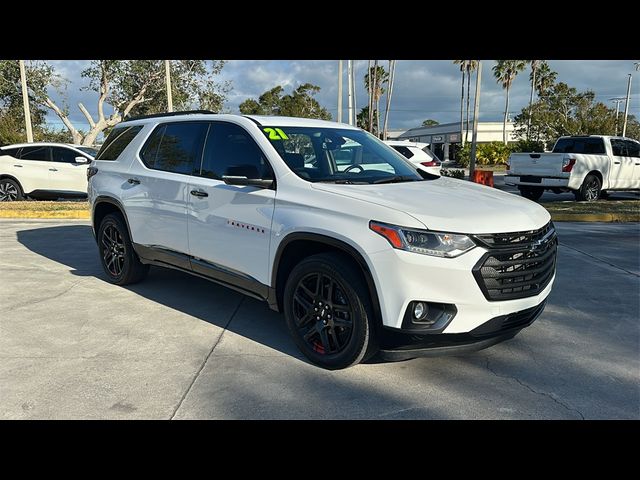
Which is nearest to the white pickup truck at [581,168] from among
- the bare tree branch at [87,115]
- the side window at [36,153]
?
the side window at [36,153]

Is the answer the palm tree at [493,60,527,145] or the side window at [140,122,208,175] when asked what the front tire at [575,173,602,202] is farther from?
the palm tree at [493,60,527,145]

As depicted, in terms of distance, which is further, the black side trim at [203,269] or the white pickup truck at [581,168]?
the white pickup truck at [581,168]

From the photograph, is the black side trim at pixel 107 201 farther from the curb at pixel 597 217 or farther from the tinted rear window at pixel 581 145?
the tinted rear window at pixel 581 145

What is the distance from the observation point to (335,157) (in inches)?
172

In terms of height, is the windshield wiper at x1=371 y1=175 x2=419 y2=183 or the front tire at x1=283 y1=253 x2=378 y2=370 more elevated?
the windshield wiper at x1=371 y1=175 x2=419 y2=183

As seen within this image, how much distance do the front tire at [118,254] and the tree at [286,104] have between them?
44218 mm

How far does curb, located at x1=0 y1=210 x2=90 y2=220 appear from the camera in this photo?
1109cm

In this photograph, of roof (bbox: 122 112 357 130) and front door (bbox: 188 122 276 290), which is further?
roof (bbox: 122 112 357 130)

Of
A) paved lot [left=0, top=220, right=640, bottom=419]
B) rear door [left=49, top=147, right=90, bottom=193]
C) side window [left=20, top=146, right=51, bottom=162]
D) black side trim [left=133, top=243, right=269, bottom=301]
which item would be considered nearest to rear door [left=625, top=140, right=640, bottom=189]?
paved lot [left=0, top=220, right=640, bottom=419]

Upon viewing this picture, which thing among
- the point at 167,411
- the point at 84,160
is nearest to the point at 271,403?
the point at 167,411

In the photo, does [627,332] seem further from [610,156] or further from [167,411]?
[610,156]

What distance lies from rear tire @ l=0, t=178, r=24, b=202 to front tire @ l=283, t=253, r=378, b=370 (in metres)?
12.0

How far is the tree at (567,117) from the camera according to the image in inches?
1449

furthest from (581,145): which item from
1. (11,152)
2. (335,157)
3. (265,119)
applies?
(11,152)
